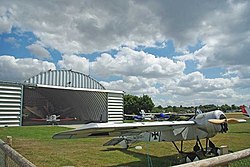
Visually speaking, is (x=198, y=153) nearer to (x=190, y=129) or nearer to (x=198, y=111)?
(x=190, y=129)

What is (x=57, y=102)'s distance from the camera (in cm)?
6106

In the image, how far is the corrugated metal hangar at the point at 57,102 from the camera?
3553 cm

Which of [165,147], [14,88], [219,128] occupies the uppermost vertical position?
[14,88]

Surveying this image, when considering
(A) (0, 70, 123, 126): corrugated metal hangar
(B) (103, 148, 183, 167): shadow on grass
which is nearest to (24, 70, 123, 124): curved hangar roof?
(A) (0, 70, 123, 126): corrugated metal hangar

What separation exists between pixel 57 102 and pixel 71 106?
12.6 feet

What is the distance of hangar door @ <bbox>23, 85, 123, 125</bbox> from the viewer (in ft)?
161

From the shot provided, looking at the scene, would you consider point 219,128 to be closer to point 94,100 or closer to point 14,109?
point 14,109

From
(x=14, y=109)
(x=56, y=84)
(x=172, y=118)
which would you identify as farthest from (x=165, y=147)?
(x=56, y=84)

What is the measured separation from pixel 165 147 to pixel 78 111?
49423 millimetres

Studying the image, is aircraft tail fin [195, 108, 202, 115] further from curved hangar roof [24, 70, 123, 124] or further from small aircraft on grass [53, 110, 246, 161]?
curved hangar roof [24, 70, 123, 124]

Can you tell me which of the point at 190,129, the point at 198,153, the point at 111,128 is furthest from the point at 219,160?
the point at 198,153

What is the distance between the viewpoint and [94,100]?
53.6 meters

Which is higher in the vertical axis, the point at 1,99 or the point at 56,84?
the point at 56,84

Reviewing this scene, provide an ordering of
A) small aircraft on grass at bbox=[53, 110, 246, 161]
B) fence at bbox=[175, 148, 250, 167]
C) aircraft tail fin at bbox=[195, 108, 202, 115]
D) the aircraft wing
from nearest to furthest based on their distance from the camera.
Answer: fence at bbox=[175, 148, 250, 167]
the aircraft wing
small aircraft on grass at bbox=[53, 110, 246, 161]
aircraft tail fin at bbox=[195, 108, 202, 115]
